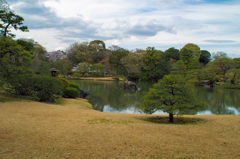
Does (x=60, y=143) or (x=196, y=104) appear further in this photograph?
(x=196, y=104)

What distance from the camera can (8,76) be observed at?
11.2m

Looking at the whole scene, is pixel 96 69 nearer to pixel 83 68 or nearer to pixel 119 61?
pixel 83 68

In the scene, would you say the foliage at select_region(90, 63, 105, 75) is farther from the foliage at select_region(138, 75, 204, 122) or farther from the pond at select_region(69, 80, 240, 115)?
the foliage at select_region(138, 75, 204, 122)

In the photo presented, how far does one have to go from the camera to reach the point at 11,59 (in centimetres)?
1150

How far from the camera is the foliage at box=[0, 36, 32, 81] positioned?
11.0m

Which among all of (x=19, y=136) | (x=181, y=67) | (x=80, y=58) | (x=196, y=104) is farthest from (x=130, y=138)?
(x=80, y=58)

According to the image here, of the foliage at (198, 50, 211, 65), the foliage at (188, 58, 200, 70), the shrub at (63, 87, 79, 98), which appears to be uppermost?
the foliage at (198, 50, 211, 65)

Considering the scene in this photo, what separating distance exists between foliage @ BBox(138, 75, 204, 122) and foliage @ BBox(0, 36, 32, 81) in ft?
28.6

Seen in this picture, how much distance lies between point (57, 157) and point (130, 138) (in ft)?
6.48

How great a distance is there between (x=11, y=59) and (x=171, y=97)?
35.0 feet

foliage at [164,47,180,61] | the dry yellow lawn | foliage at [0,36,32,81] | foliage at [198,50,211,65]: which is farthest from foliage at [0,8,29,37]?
foliage at [198,50,211,65]

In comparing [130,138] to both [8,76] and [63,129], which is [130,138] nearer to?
[63,129]

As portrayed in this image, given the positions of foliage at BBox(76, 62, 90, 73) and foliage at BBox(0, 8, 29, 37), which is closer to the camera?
foliage at BBox(0, 8, 29, 37)

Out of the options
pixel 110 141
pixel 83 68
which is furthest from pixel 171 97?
pixel 83 68
